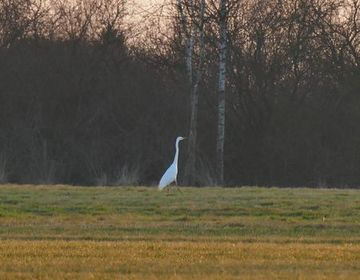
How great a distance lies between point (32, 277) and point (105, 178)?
22.4 meters

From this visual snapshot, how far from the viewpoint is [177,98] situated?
123 ft

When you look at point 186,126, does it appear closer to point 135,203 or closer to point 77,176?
point 77,176

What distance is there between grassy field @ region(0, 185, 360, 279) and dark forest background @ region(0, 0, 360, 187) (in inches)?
389

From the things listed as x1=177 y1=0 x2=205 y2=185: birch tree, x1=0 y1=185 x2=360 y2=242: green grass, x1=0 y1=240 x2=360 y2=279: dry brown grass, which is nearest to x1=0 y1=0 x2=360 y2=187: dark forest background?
x1=177 y1=0 x2=205 y2=185: birch tree

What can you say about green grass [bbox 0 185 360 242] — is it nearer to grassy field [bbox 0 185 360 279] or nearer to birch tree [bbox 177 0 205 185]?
grassy field [bbox 0 185 360 279]

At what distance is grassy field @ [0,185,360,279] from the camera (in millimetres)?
12008

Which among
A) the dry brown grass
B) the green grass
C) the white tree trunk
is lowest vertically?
the dry brown grass

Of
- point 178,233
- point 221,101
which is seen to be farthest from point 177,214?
point 221,101

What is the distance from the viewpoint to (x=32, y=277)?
1123 centimetres

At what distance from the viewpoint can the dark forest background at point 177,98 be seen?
36094 mm

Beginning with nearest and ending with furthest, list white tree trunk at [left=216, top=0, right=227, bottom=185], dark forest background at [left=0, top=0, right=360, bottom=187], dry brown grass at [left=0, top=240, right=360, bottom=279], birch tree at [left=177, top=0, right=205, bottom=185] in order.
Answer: dry brown grass at [left=0, top=240, right=360, bottom=279] < white tree trunk at [left=216, top=0, right=227, bottom=185] < birch tree at [left=177, top=0, right=205, bottom=185] < dark forest background at [left=0, top=0, right=360, bottom=187]

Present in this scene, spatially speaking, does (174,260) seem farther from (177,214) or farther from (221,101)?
(221,101)

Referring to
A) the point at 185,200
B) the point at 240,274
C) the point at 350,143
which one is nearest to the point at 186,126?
the point at 350,143

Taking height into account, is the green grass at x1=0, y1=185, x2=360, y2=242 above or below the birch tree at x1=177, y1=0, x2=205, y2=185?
below
